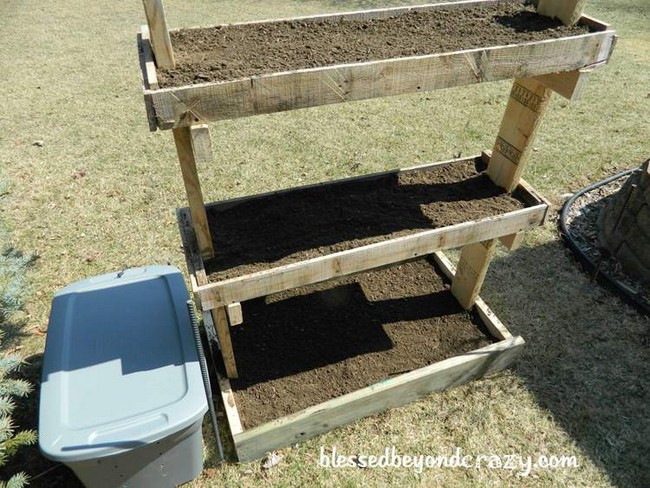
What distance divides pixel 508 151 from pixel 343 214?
115cm

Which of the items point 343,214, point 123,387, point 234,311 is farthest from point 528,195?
point 123,387

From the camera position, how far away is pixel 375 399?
2980 mm

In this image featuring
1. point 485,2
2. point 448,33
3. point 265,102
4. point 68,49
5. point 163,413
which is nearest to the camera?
point 265,102

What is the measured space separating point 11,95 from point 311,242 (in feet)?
23.0

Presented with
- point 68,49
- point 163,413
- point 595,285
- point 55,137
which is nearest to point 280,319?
point 163,413

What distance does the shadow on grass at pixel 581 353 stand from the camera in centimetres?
301

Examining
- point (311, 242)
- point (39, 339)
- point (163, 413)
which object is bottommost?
point (39, 339)

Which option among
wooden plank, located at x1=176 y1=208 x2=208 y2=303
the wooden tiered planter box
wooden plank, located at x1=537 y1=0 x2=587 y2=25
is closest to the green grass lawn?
the wooden tiered planter box

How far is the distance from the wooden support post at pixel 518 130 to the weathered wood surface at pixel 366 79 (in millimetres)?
379

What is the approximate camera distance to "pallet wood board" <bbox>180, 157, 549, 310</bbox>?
237 cm

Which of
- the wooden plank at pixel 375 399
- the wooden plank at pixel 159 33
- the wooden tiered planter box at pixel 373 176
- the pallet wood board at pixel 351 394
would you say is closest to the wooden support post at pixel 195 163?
the wooden tiered planter box at pixel 373 176

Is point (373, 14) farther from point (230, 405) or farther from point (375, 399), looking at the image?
point (230, 405)

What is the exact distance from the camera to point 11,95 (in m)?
7.14

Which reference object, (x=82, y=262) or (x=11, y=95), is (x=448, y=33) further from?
(x=11, y=95)
